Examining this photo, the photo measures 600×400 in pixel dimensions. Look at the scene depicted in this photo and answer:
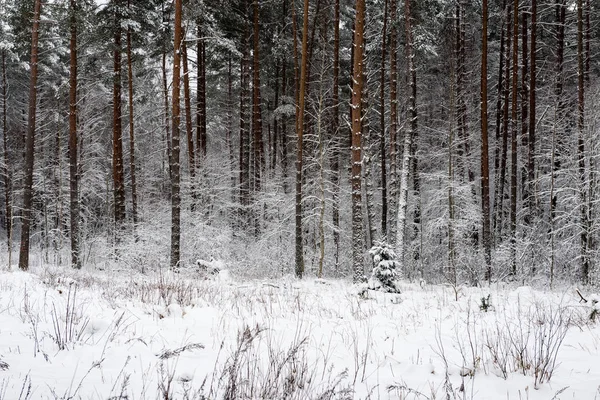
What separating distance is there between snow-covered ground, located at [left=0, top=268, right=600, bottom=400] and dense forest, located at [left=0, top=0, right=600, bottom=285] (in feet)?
19.3

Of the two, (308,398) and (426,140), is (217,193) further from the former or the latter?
(308,398)

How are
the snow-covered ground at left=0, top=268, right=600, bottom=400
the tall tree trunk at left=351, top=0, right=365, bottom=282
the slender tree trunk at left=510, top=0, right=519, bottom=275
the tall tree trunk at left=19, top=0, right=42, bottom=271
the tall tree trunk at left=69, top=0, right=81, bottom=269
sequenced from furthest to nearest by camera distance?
the slender tree trunk at left=510, top=0, right=519, bottom=275 → the tall tree trunk at left=69, top=0, right=81, bottom=269 → the tall tree trunk at left=19, top=0, right=42, bottom=271 → the tall tree trunk at left=351, top=0, right=365, bottom=282 → the snow-covered ground at left=0, top=268, right=600, bottom=400

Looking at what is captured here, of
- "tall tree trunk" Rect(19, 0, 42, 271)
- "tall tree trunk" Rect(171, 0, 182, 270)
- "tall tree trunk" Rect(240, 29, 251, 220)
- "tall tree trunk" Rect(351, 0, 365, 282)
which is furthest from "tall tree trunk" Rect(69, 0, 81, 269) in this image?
"tall tree trunk" Rect(351, 0, 365, 282)

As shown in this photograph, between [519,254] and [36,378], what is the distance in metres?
14.9

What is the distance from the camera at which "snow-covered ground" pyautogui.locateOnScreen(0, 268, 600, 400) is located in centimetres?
270

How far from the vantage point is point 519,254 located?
1338 cm

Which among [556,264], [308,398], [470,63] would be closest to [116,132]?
[308,398]

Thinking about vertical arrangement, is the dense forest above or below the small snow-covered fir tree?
above

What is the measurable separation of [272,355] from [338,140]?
1476 centimetres

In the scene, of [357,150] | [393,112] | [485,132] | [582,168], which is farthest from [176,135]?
[582,168]

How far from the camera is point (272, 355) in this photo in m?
3.14

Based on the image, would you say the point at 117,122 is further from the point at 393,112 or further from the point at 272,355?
the point at 272,355

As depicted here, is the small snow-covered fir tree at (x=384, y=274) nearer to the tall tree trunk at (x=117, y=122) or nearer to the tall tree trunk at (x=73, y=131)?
the tall tree trunk at (x=117, y=122)

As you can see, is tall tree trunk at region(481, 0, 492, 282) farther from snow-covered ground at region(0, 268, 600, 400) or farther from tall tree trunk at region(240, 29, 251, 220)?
tall tree trunk at region(240, 29, 251, 220)
